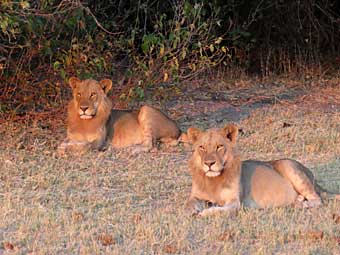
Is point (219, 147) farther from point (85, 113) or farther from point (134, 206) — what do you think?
point (85, 113)

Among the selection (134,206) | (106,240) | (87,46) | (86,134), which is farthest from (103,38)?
(106,240)

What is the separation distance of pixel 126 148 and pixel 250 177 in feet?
9.35

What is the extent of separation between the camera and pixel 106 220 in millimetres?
6051

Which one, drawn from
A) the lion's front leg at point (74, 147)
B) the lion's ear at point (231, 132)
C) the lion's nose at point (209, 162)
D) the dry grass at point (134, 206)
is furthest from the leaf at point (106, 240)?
the lion's front leg at point (74, 147)

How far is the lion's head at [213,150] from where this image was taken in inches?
248

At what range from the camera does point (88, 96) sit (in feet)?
29.7

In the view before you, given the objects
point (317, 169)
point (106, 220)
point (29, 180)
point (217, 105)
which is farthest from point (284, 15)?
point (106, 220)

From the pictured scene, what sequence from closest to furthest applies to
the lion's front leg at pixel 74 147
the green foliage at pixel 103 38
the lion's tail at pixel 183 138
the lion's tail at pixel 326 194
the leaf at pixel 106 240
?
the leaf at pixel 106 240
the lion's tail at pixel 326 194
the lion's front leg at pixel 74 147
the green foliage at pixel 103 38
the lion's tail at pixel 183 138

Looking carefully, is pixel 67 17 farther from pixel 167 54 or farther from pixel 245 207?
pixel 245 207

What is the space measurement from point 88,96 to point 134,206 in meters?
2.68

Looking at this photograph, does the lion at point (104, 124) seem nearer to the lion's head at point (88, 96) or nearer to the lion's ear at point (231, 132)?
the lion's head at point (88, 96)

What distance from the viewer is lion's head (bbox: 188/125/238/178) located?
20.6ft

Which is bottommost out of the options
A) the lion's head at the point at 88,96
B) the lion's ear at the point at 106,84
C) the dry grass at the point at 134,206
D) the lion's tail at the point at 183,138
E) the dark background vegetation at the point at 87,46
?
the dry grass at the point at 134,206

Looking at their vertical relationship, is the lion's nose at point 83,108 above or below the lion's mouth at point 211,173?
above
